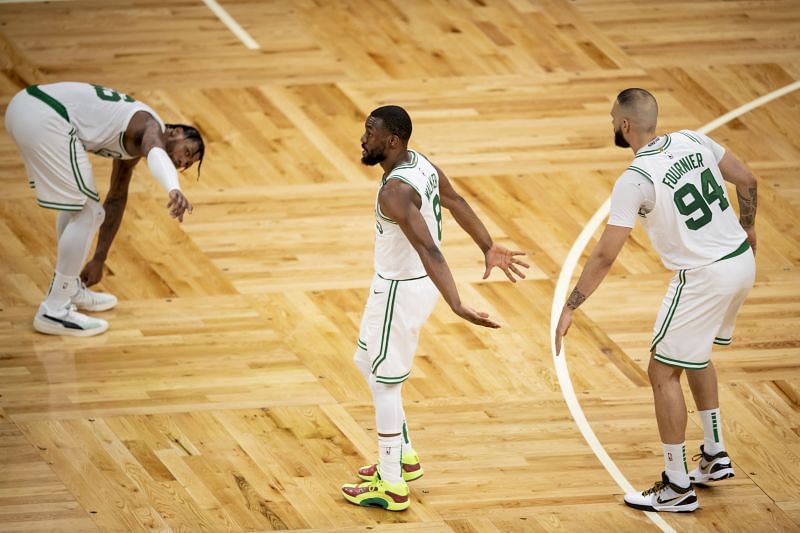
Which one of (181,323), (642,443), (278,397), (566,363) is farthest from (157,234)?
(642,443)

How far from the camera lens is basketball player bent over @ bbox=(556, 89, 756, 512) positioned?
21.3ft

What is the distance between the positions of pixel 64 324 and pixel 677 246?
3660 mm

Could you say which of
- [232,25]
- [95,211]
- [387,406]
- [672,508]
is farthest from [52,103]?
[232,25]

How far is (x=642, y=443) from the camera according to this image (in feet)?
24.6

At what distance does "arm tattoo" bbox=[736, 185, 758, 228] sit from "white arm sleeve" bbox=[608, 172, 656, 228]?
607 mm

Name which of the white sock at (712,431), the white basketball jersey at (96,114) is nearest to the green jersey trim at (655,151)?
the white sock at (712,431)

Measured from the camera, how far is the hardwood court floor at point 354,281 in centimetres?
708

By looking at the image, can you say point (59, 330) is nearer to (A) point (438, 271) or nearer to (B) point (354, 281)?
(B) point (354, 281)

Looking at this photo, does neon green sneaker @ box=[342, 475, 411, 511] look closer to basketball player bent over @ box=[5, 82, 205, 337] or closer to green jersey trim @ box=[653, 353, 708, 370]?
green jersey trim @ box=[653, 353, 708, 370]

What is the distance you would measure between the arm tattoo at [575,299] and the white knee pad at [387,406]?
87 centimetres

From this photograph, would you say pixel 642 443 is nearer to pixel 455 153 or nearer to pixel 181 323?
pixel 181 323

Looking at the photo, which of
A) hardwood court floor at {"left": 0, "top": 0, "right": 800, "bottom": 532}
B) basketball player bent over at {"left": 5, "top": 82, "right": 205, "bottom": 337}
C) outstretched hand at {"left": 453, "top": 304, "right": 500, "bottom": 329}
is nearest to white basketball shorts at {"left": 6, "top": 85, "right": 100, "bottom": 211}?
basketball player bent over at {"left": 5, "top": 82, "right": 205, "bottom": 337}

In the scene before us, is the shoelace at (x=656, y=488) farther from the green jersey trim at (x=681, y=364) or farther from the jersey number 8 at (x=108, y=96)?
the jersey number 8 at (x=108, y=96)

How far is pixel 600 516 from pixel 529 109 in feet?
16.6
